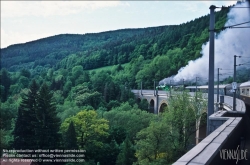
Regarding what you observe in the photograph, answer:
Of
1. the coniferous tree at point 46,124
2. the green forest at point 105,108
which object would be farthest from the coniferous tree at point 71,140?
the coniferous tree at point 46,124

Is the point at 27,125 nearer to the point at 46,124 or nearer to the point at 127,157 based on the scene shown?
the point at 46,124

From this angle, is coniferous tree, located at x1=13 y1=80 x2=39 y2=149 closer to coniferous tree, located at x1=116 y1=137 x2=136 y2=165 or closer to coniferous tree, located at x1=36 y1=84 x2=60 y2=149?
coniferous tree, located at x1=36 y1=84 x2=60 y2=149

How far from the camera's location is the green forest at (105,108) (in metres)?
17.8

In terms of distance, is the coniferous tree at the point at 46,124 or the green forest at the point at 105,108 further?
the coniferous tree at the point at 46,124

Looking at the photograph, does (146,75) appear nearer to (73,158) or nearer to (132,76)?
(132,76)

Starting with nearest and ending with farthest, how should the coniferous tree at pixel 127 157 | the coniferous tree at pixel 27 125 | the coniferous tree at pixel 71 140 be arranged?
the coniferous tree at pixel 127 157
the coniferous tree at pixel 27 125
the coniferous tree at pixel 71 140

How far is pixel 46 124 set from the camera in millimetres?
23031

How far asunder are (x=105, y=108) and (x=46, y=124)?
58.7 ft

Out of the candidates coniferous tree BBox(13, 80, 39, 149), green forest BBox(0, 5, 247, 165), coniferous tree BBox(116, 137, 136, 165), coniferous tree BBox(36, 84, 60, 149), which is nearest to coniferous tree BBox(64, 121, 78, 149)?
green forest BBox(0, 5, 247, 165)

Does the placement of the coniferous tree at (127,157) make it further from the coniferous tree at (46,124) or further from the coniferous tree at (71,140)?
the coniferous tree at (46,124)

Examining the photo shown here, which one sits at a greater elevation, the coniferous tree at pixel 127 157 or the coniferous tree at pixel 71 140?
the coniferous tree at pixel 71 140

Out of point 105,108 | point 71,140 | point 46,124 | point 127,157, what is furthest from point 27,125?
point 105,108

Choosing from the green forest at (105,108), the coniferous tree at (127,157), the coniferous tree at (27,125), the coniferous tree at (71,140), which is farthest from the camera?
the coniferous tree at (71,140)

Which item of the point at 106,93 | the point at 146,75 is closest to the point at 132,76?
the point at 146,75
